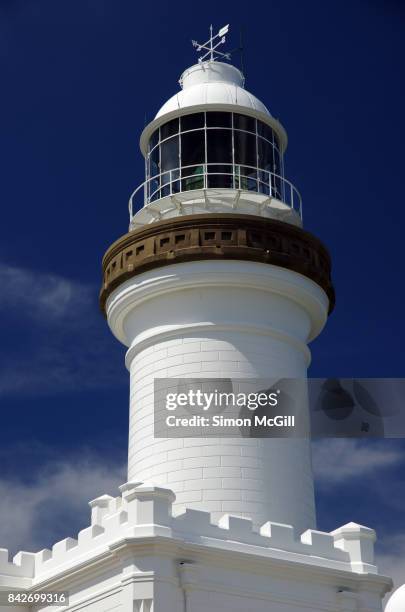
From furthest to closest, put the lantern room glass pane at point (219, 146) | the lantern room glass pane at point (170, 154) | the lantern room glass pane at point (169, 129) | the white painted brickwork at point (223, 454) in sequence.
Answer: the lantern room glass pane at point (169, 129)
the lantern room glass pane at point (170, 154)
the lantern room glass pane at point (219, 146)
the white painted brickwork at point (223, 454)

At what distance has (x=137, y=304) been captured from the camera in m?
20.7

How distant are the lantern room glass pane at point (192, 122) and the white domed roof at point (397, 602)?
911 centimetres

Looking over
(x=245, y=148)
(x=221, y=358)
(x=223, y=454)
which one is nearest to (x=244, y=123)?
(x=245, y=148)

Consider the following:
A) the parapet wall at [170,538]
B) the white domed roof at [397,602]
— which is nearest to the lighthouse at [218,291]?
the parapet wall at [170,538]

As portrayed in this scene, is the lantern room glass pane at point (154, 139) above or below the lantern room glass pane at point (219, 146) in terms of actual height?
above

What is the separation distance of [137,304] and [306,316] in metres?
3.08

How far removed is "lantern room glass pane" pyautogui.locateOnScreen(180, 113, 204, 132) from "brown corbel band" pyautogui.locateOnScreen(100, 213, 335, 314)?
7.66 ft

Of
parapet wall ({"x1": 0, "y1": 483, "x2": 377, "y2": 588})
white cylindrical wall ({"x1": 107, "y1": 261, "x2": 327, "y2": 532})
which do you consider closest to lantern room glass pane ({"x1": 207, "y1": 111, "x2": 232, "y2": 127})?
white cylindrical wall ({"x1": 107, "y1": 261, "x2": 327, "y2": 532})

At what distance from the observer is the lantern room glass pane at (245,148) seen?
854 inches

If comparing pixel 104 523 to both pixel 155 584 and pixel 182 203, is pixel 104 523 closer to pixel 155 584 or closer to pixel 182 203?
pixel 155 584

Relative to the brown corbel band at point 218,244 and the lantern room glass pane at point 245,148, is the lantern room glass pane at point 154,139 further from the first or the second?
the brown corbel band at point 218,244

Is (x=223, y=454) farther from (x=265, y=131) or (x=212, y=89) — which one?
(x=212, y=89)

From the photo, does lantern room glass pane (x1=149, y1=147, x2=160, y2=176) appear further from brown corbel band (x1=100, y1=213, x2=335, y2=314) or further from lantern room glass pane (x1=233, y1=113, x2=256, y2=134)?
brown corbel band (x1=100, y1=213, x2=335, y2=314)

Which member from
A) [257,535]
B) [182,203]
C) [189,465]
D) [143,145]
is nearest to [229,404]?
[189,465]
